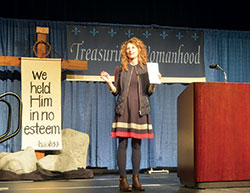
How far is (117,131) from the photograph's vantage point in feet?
9.81

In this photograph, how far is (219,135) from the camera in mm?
2818

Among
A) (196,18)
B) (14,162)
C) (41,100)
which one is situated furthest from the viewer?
(196,18)

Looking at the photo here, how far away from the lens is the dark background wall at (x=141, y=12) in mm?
5188

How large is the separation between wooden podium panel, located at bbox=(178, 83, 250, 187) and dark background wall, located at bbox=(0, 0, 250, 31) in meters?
2.85

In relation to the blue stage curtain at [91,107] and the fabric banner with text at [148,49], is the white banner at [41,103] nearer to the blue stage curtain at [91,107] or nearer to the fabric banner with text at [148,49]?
the blue stage curtain at [91,107]

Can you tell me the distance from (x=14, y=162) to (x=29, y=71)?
3.85ft

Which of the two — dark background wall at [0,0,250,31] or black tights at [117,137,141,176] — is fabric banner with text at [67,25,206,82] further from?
black tights at [117,137,141,176]

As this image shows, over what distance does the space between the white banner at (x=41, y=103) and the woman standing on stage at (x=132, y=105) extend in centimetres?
176

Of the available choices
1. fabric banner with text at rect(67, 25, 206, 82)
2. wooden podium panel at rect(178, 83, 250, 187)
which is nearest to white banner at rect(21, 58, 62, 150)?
fabric banner with text at rect(67, 25, 206, 82)

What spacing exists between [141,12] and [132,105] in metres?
2.77

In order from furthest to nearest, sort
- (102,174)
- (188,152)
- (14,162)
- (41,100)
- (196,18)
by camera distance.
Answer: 1. (196,18)
2. (102,174)
3. (41,100)
4. (14,162)
5. (188,152)

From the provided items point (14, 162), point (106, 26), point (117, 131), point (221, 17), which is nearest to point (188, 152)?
point (117, 131)

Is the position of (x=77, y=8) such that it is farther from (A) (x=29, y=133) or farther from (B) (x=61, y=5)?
(A) (x=29, y=133)

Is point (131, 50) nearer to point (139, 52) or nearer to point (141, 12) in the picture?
point (139, 52)
